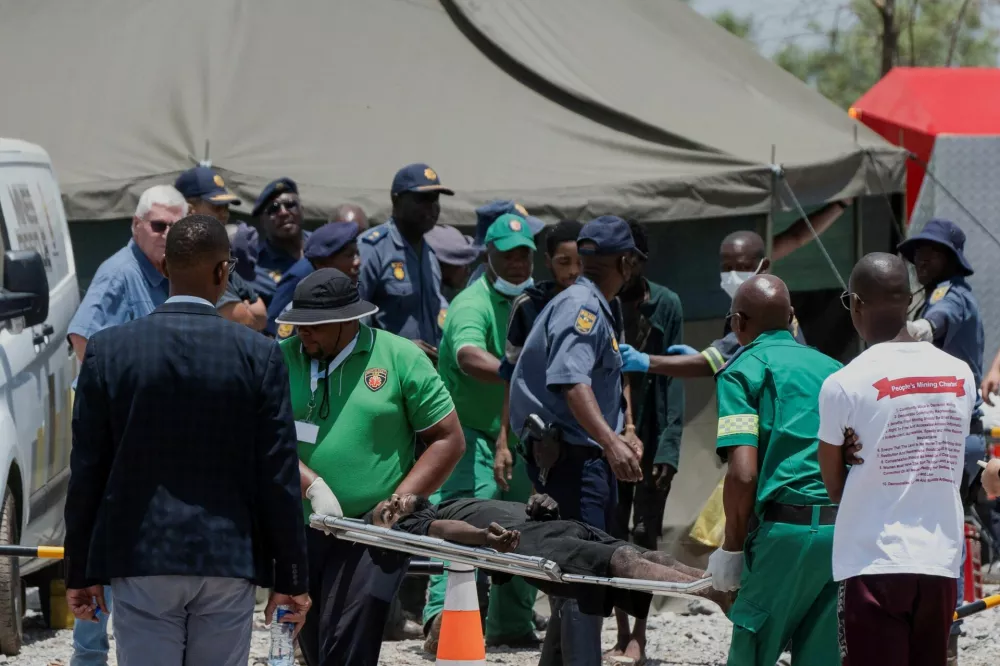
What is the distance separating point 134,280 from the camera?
6422mm

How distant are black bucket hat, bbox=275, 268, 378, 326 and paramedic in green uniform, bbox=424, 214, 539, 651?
6.65 feet

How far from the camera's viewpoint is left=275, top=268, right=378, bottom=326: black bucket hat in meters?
5.26

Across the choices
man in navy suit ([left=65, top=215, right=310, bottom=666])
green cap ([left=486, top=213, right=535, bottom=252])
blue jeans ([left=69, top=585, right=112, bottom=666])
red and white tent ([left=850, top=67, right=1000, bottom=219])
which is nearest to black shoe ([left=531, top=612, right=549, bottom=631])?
green cap ([left=486, top=213, right=535, bottom=252])

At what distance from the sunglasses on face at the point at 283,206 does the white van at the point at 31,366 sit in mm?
1061

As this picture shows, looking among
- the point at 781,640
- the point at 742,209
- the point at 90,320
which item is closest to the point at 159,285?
the point at 90,320

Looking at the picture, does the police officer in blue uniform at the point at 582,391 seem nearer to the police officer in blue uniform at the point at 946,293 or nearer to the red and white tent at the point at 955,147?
the police officer in blue uniform at the point at 946,293

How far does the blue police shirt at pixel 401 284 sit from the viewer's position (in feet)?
25.7

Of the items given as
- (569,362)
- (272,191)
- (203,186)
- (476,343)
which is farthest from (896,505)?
(272,191)

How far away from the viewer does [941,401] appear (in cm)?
446

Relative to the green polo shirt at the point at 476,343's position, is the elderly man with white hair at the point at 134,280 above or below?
above

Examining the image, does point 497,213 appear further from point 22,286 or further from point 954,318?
point 22,286

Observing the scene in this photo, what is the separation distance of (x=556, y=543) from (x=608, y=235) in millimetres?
1446

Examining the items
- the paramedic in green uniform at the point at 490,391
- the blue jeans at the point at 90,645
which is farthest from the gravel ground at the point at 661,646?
the blue jeans at the point at 90,645

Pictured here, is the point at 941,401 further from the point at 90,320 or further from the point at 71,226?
the point at 71,226
